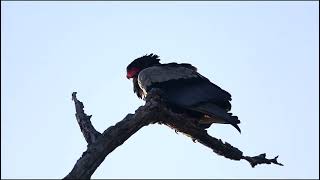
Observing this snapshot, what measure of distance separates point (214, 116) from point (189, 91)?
793 mm

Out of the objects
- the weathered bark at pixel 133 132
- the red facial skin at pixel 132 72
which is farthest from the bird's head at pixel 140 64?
the weathered bark at pixel 133 132

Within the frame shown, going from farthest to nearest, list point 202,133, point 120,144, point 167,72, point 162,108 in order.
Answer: point 167,72 → point 202,133 → point 162,108 → point 120,144

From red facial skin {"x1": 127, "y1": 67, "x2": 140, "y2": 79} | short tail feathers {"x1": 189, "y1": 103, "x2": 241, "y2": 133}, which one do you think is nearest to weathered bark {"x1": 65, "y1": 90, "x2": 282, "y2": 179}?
short tail feathers {"x1": 189, "y1": 103, "x2": 241, "y2": 133}

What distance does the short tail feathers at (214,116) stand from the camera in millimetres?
8459

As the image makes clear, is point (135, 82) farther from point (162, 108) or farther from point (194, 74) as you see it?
point (162, 108)

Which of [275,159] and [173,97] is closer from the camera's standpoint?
[275,159]

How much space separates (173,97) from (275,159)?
2.43 m

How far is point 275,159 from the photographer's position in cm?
720

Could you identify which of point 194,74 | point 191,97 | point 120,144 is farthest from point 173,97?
point 120,144

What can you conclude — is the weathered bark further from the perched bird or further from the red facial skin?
the red facial skin

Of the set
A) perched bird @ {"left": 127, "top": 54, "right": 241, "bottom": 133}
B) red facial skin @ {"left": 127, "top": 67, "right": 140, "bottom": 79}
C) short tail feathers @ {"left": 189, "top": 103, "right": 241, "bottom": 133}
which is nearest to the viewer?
short tail feathers @ {"left": 189, "top": 103, "right": 241, "bottom": 133}

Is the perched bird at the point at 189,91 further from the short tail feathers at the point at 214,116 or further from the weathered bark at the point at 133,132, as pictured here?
the weathered bark at the point at 133,132

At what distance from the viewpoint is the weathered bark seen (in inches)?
227

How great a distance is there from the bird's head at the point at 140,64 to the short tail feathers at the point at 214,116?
205 centimetres
